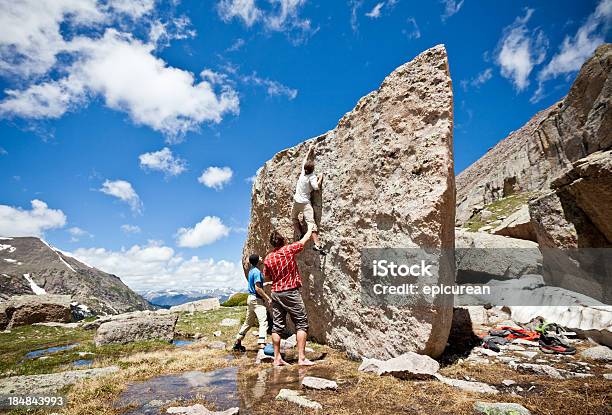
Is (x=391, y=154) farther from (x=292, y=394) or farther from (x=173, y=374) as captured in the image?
(x=173, y=374)

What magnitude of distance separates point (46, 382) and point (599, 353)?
9987 millimetres

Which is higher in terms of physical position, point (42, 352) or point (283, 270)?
point (283, 270)

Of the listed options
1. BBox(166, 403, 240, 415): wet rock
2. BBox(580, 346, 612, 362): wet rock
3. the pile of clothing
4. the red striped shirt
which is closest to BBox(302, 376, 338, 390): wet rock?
BBox(166, 403, 240, 415): wet rock

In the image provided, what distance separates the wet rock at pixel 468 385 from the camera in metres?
4.67

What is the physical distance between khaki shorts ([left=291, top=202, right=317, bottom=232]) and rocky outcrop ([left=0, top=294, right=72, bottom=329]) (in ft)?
59.2

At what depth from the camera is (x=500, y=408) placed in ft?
12.4

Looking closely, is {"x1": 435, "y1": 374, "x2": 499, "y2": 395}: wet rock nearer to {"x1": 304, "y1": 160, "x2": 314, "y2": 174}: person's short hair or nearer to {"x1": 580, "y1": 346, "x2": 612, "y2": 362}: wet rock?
{"x1": 580, "y1": 346, "x2": 612, "y2": 362}: wet rock

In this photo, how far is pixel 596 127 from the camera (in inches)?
1147

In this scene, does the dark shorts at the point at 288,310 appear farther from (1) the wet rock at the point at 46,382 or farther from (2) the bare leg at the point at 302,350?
(1) the wet rock at the point at 46,382

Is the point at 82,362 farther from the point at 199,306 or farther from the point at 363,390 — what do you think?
the point at 199,306

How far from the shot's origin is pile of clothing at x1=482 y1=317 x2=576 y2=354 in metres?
6.81

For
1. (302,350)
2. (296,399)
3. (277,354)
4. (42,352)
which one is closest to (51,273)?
(42,352)

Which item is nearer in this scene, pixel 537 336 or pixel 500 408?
pixel 500 408

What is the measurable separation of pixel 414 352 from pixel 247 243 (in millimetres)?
7929
